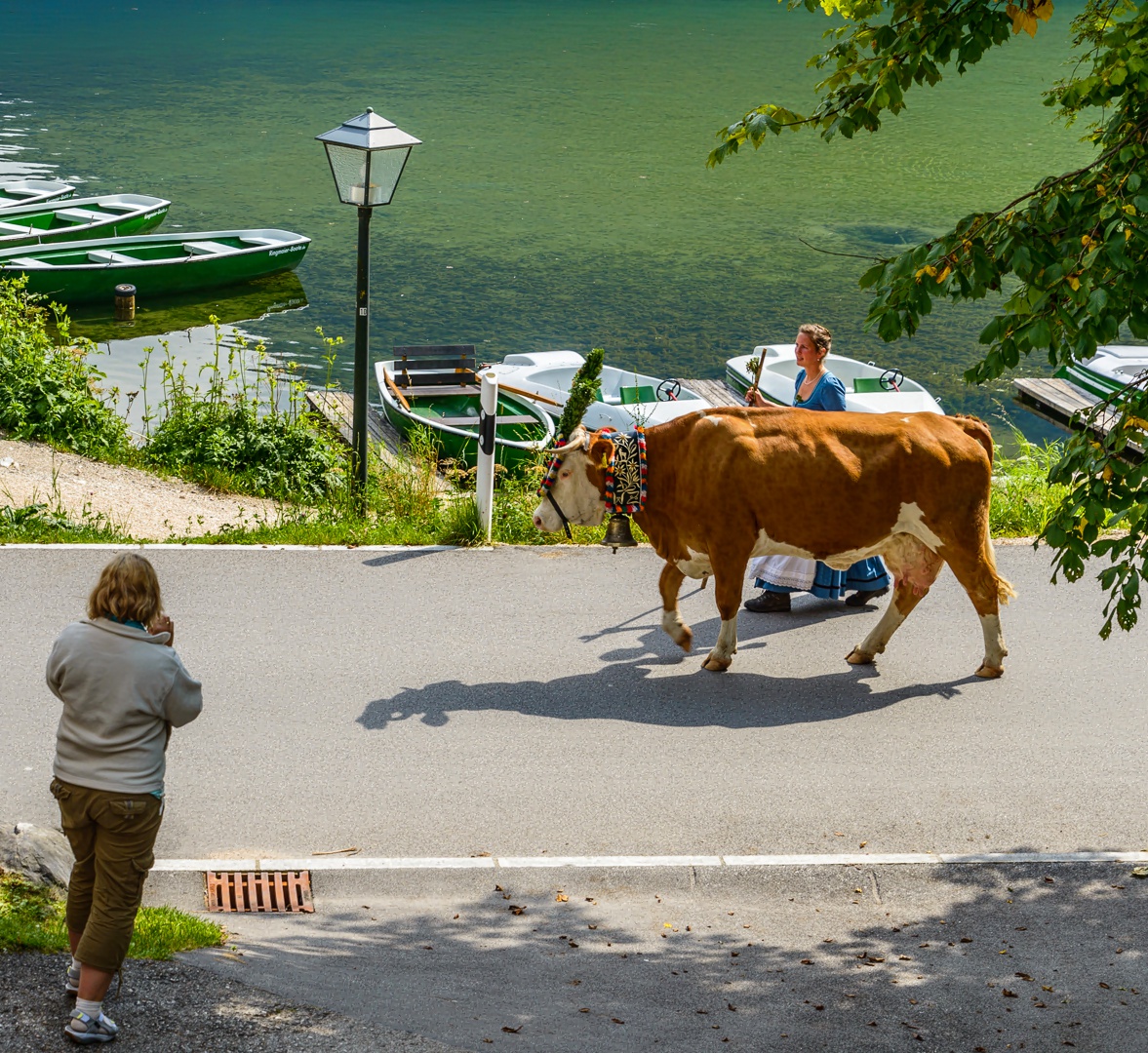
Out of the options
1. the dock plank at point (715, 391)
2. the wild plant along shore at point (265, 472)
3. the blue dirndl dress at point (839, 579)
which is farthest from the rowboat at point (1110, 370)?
the blue dirndl dress at point (839, 579)

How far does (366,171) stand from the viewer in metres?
11.3

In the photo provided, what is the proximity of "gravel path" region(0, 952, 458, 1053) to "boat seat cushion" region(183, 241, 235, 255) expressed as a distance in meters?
22.4

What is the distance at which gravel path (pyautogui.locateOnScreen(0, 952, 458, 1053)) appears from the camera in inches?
188

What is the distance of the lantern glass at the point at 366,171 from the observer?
11227 mm

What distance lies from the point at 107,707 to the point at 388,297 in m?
22.3

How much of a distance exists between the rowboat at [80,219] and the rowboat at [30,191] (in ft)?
1.02

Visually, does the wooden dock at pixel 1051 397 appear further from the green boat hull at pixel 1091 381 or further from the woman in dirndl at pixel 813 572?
the woman in dirndl at pixel 813 572

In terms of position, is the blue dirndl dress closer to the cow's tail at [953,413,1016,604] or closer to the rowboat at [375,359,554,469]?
the cow's tail at [953,413,1016,604]

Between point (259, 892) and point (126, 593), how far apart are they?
209cm

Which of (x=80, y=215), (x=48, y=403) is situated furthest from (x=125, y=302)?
(x=48, y=403)

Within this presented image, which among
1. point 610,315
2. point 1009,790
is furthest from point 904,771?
point 610,315

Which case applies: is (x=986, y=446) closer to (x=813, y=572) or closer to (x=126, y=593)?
(x=813, y=572)

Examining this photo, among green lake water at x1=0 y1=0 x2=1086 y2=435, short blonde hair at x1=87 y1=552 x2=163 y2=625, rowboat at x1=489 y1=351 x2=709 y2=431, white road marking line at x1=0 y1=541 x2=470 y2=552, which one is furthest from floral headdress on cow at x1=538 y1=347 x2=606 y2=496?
green lake water at x1=0 y1=0 x2=1086 y2=435

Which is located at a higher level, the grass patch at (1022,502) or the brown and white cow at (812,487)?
the brown and white cow at (812,487)
